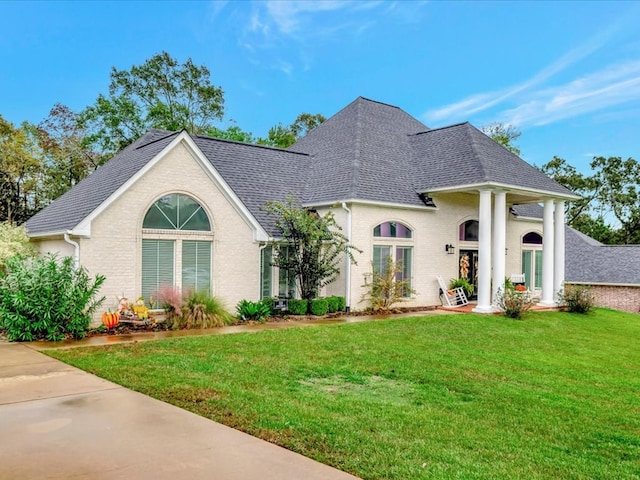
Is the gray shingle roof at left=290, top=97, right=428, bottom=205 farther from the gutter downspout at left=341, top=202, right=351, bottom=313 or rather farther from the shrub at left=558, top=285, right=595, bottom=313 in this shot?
the shrub at left=558, top=285, right=595, bottom=313

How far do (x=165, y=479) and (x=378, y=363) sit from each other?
241 inches

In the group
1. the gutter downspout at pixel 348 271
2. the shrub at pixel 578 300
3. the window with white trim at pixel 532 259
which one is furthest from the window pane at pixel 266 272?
the window with white trim at pixel 532 259

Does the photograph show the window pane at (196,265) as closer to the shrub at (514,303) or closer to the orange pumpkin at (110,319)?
the orange pumpkin at (110,319)

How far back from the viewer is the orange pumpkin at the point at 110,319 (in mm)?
13445

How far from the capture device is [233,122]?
40.3 meters

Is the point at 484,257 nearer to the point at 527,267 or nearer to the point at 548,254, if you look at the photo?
the point at 548,254

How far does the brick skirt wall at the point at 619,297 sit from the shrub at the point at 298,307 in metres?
22.4

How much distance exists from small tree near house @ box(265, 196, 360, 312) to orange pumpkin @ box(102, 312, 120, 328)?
Answer: 18.0ft

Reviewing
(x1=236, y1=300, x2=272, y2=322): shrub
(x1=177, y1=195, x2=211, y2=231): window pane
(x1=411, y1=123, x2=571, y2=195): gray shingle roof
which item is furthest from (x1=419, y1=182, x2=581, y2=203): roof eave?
(x1=177, y1=195, x2=211, y2=231): window pane

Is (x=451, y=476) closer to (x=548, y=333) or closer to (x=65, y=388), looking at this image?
(x=65, y=388)

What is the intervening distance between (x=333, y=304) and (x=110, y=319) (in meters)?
7.17

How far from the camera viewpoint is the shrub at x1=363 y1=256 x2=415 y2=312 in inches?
726

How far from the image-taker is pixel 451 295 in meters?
20.7

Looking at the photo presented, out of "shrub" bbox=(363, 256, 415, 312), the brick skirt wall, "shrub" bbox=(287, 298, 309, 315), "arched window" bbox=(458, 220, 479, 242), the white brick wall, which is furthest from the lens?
the brick skirt wall
